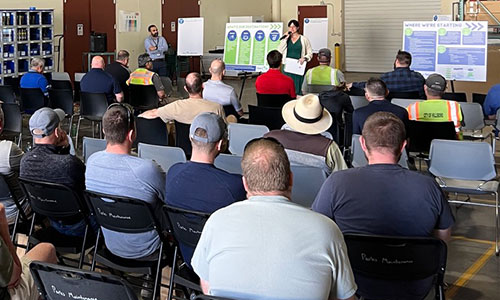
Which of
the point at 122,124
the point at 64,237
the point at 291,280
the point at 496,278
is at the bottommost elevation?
the point at 496,278

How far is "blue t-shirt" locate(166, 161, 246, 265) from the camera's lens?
3.46m

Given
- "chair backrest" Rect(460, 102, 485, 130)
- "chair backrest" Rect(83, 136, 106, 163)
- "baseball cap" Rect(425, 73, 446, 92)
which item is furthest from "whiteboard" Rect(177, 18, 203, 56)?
"chair backrest" Rect(83, 136, 106, 163)

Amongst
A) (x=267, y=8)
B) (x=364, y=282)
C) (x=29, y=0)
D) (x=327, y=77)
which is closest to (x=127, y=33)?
(x=29, y=0)

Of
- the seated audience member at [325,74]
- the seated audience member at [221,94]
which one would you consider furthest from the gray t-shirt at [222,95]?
the seated audience member at [325,74]

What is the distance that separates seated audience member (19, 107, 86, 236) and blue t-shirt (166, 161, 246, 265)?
74 cm

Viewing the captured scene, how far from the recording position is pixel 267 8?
842 inches

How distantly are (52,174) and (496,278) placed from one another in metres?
2.95

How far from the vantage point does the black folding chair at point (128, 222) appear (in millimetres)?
3652

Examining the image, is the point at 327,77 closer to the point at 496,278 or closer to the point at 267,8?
the point at 496,278

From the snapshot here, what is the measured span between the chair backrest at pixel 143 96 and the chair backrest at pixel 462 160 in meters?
5.20

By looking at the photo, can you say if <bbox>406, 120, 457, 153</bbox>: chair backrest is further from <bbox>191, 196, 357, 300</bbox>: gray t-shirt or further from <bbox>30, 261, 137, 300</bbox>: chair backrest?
<bbox>30, 261, 137, 300</bbox>: chair backrest

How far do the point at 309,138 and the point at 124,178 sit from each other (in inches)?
53.3

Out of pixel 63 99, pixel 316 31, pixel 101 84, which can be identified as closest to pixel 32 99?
pixel 63 99

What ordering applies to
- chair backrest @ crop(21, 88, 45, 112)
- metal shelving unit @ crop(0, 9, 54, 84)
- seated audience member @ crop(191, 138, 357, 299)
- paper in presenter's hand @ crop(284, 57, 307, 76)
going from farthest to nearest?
metal shelving unit @ crop(0, 9, 54, 84), paper in presenter's hand @ crop(284, 57, 307, 76), chair backrest @ crop(21, 88, 45, 112), seated audience member @ crop(191, 138, 357, 299)
